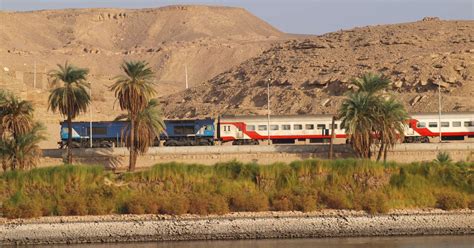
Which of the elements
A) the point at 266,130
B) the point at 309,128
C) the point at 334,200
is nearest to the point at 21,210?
the point at 334,200

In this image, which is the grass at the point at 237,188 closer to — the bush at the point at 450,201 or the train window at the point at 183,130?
the bush at the point at 450,201

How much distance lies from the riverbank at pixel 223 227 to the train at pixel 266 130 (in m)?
34.6

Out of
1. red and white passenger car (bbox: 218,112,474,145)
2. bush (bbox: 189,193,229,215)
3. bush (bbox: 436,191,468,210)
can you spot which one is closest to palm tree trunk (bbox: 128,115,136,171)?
red and white passenger car (bbox: 218,112,474,145)

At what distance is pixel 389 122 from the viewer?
74688 mm

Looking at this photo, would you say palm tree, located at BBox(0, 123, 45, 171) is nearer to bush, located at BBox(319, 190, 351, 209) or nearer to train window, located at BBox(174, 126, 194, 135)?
train window, located at BBox(174, 126, 194, 135)

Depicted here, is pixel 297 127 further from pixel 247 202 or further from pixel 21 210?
pixel 21 210

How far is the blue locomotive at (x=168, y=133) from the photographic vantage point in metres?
87.1

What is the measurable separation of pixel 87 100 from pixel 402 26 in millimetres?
81306

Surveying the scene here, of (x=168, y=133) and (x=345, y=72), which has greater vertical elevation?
(x=345, y=72)

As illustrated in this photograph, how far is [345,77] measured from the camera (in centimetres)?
12312

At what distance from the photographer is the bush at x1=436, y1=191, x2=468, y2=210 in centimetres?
5394

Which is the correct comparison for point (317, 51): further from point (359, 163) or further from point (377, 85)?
point (359, 163)

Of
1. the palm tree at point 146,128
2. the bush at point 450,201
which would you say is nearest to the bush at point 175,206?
the bush at point 450,201

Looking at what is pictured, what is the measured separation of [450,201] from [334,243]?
22.7ft
